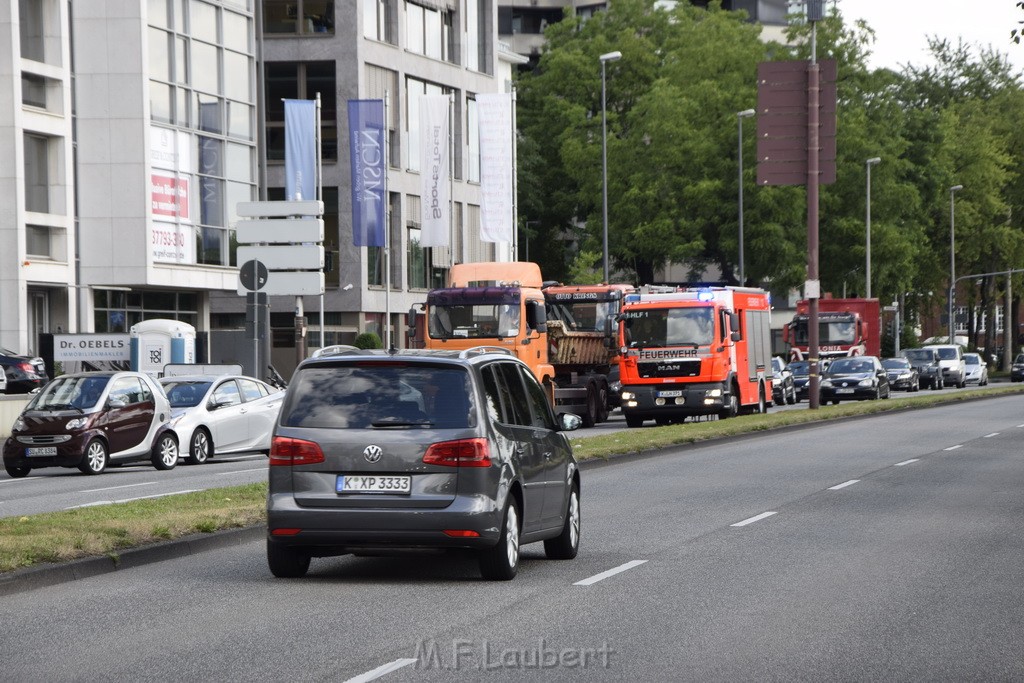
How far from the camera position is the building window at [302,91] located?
68.4 meters

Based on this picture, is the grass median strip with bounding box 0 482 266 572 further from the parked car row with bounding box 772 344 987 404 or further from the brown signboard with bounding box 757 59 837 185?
the parked car row with bounding box 772 344 987 404

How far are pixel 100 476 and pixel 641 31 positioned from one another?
6272cm

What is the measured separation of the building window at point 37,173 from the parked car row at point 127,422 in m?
21.4

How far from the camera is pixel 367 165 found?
55438 millimetres

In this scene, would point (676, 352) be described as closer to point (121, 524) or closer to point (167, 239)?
point (167, 239)

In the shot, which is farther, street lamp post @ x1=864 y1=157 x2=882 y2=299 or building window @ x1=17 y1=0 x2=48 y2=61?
street lamp post @ x1=864 y1=157 x2=882 y2=299

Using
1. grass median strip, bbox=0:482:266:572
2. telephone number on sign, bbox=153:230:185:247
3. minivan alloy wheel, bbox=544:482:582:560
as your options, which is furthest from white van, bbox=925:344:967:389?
minivan alloy wheel, bbox=544:482:582:560

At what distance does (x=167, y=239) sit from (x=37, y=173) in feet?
15.5

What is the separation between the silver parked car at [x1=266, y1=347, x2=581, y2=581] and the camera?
11.8 metres

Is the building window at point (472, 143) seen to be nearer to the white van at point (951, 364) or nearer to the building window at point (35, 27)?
the white van at point (951, 364)

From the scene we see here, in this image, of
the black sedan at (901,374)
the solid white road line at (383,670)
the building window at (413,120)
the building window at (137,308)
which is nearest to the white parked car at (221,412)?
the solid white road line at (383,670)

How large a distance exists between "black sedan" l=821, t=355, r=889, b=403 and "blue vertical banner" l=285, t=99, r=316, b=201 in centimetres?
1769

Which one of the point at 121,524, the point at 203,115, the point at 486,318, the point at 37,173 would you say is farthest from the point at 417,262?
the point at 121,524

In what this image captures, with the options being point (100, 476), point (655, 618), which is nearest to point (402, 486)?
point (655, 618)
